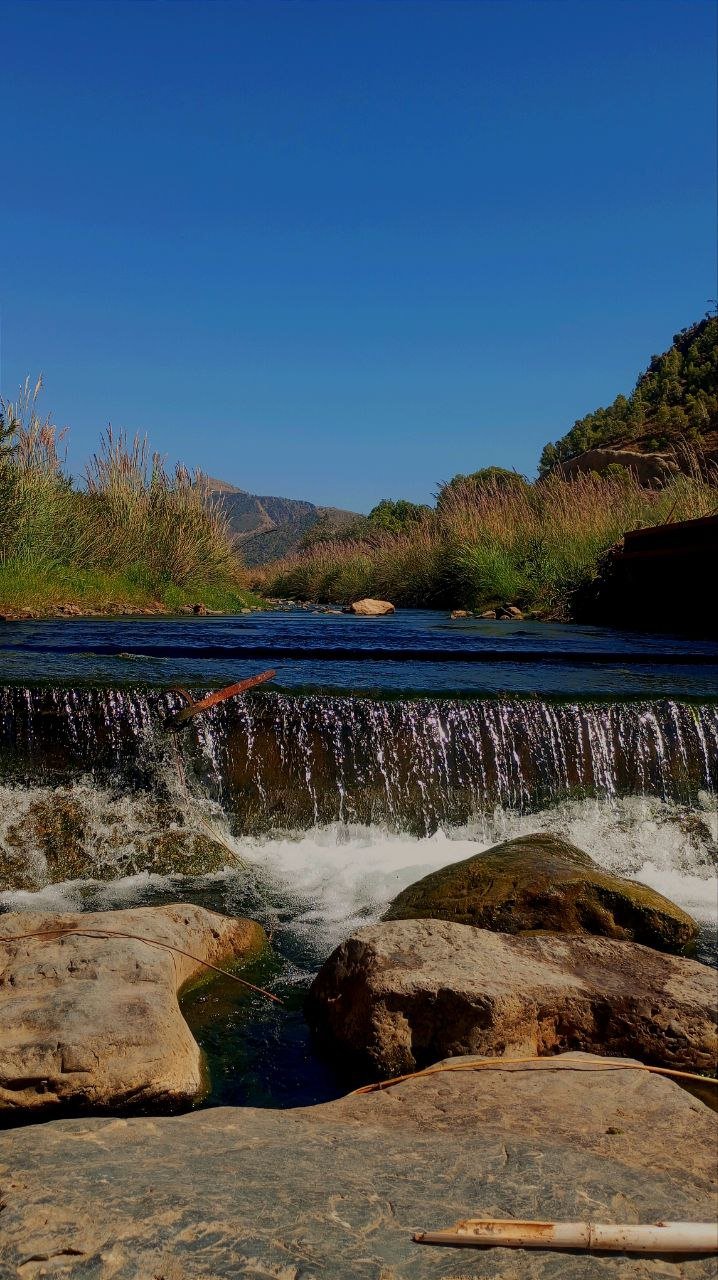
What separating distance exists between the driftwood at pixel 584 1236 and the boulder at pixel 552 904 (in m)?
2.24

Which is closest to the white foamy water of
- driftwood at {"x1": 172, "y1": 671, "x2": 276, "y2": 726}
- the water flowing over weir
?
the water flowing over weir

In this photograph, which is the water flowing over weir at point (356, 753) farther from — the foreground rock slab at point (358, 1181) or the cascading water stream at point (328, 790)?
the foreground rock slab at point (358, 1181)

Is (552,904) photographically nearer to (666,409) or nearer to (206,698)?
(206,698)

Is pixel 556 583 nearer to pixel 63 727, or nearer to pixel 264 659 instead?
pixel 264 659

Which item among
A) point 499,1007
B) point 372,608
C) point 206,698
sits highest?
point 372,608

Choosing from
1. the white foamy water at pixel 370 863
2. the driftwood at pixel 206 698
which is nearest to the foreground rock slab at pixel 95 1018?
the white foamy water at pixel 370 863

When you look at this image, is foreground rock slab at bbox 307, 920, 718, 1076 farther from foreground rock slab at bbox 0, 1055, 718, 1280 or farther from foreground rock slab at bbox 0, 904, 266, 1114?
foreground rock slab at bbox 0, 904, 266, 1114

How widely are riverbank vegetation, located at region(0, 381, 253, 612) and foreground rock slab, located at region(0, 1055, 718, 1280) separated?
11.7 m

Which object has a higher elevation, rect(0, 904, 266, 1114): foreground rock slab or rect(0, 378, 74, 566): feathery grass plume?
rect(0, 378, 74, 566): feathery grass plume

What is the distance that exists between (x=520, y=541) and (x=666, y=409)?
74.6 feet

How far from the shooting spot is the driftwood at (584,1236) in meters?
1.42

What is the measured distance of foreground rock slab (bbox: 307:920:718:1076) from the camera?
287cm

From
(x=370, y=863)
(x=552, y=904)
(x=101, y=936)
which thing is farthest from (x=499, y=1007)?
(x=370, y=863)

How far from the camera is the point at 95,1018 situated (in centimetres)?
273
